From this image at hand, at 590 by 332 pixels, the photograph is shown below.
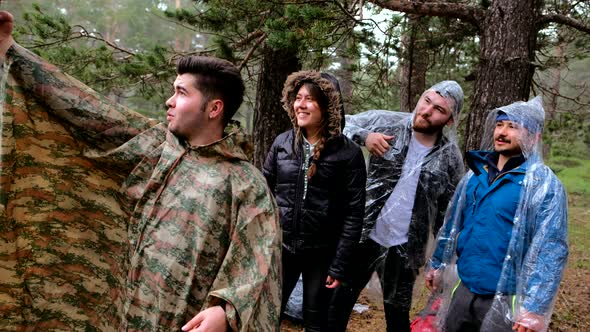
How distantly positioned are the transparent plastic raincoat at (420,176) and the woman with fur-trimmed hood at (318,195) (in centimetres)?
52

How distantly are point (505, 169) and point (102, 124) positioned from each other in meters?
2.38

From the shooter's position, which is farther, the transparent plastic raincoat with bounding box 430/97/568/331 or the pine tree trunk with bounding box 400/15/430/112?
the pine tree trunk with bounding box 400/15/430/112

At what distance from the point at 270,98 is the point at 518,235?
355cm

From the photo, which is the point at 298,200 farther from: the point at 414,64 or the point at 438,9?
the point at 414,64

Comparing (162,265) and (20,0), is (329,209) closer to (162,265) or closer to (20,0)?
(162,265)

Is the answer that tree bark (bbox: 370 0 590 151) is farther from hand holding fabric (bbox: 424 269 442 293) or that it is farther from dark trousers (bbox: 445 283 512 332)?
dark trousers (bbox: 445 283 512 332)

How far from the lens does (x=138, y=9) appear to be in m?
25.0

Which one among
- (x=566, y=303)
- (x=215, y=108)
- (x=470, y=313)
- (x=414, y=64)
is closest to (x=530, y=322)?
(x=470, y=313)

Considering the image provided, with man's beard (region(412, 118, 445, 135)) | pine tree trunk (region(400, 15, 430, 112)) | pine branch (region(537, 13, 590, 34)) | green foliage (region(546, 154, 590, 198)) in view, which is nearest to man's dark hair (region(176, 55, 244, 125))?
man's beard (region(412, 118, 445, 135))

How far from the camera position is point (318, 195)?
304cm

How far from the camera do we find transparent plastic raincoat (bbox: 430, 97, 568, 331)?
8.07 feet

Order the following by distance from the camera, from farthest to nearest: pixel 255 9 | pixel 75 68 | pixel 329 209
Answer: pixel 75 68, pixel 255 9, pixel 329 209

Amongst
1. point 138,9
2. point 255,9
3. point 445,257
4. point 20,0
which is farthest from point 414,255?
point 138,9

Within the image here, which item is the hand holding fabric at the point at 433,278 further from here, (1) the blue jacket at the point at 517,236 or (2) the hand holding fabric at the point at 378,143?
(2) the hand holding fabric at the point at 378,143
